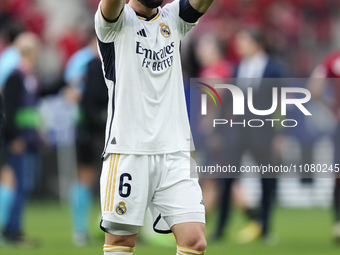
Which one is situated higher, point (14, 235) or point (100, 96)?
point (100, 96)

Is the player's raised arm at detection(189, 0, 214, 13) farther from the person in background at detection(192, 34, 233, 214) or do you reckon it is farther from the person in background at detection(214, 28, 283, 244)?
the person in background at detection(192, 34, 233, 214)

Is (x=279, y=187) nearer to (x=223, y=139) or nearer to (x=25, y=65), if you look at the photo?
(x=223, y=139)

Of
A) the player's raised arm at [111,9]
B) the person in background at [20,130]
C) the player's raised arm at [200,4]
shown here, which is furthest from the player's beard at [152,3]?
the person in background at [20,130]

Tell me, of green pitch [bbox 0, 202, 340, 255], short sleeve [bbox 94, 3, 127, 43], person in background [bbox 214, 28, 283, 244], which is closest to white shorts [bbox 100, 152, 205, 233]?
short sleeve [bbox 94, 3, 127, 43]

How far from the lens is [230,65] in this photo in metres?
9.22

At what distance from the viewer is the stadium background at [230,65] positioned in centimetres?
729

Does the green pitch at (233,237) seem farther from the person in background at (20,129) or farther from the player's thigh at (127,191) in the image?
the player's thigh at (127,191)

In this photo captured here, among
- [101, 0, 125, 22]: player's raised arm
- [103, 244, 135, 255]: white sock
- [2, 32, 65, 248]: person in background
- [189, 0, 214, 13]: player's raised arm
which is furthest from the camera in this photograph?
[2, 32, 65, 248]: person in background

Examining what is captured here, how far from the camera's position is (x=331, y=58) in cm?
752

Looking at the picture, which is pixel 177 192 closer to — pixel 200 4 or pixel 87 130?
pixel 200 4

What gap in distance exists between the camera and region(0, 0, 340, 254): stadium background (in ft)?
23.9

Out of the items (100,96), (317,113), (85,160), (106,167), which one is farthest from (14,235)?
(317,113)

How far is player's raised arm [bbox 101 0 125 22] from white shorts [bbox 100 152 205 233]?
85 cm

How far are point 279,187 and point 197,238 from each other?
7777mm
